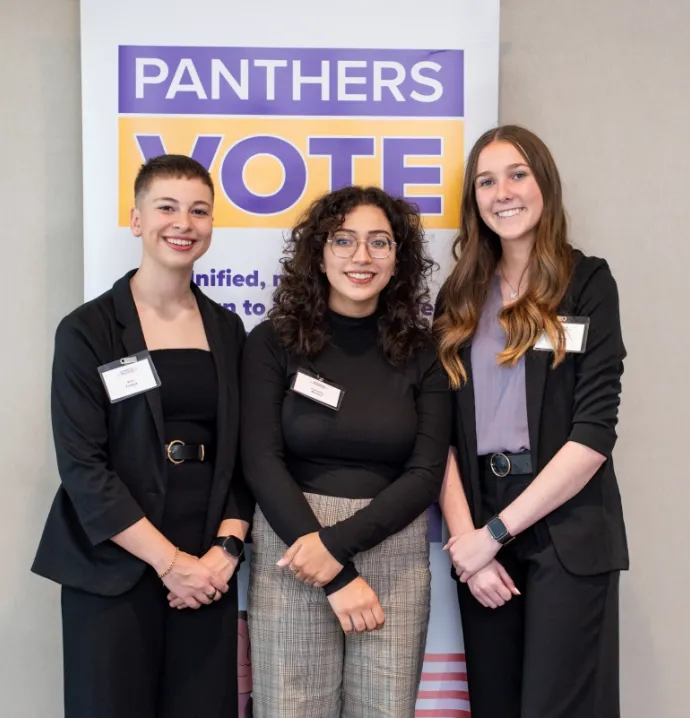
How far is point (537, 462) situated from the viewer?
1.81m

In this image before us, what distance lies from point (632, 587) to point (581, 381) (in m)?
1.11

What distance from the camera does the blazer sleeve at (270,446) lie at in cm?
176

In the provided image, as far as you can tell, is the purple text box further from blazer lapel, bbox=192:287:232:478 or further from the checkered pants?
the checkered pants

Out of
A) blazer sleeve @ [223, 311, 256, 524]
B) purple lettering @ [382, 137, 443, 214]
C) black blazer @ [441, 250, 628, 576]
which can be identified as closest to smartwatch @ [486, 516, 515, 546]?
black blazer @ [441, 250, 628, 576]

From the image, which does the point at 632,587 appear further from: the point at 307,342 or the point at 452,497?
the point at 307,342

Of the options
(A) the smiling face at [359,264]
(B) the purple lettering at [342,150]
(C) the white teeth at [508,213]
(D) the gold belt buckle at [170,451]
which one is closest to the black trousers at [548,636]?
(A) the smiling face at [359,264]

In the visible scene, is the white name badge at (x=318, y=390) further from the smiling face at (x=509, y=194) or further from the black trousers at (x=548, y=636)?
the smiling face at (x=509, y=194)

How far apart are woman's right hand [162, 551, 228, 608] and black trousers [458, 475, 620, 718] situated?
28.6 inches

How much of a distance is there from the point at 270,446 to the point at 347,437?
198mm

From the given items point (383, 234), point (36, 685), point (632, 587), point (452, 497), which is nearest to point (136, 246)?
point (383, 234)

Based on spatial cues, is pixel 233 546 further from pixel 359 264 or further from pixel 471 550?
pixel 359 264

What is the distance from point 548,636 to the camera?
5.75 feet

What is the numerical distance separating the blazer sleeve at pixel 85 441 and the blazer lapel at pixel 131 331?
0.09 m

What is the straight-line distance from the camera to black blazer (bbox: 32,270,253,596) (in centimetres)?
169
